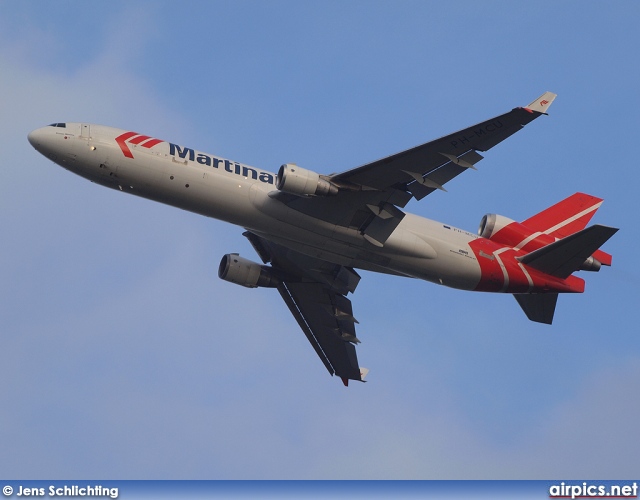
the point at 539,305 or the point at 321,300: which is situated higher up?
the point at 321,300

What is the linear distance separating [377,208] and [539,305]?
12.9 m

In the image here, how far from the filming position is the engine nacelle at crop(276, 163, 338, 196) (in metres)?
54.1

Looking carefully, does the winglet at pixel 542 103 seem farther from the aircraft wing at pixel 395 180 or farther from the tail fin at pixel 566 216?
the tail fin at pixel 566 216

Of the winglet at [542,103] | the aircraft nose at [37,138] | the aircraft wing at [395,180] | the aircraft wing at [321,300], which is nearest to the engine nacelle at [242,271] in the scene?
the aircraft wing at [321,300]

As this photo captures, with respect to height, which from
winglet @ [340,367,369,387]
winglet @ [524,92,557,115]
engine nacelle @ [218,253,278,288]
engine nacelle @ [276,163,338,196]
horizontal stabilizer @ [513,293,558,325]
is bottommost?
winglet @ [340,367,369,387]

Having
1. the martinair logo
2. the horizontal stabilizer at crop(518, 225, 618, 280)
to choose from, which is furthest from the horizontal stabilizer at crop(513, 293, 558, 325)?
the martinair logo

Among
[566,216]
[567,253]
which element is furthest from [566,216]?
[567,253]

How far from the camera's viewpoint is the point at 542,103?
5103cm

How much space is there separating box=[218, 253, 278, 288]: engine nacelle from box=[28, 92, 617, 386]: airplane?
7222 millimetres

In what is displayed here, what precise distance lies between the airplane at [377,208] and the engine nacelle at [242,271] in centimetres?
722

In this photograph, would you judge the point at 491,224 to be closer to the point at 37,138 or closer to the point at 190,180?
the point at 190,180

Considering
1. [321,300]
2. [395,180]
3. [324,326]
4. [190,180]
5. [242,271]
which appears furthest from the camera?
[324,326]

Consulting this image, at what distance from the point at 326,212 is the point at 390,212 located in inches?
139

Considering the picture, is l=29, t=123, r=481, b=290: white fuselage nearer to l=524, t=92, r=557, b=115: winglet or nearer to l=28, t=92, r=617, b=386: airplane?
l=28, t=92, r=617, b=386: airplane
